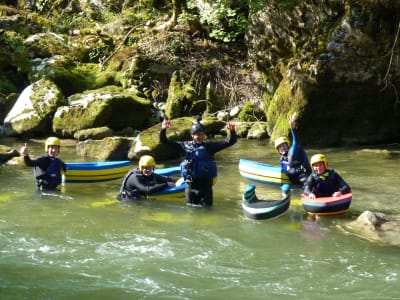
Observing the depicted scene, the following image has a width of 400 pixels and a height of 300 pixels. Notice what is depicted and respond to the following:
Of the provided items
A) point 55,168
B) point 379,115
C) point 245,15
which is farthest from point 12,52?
point 379,115

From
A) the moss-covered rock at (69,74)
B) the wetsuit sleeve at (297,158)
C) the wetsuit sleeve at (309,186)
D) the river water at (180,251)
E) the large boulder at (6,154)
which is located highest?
the moss-covered rock at (69,74)

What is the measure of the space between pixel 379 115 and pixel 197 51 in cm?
631

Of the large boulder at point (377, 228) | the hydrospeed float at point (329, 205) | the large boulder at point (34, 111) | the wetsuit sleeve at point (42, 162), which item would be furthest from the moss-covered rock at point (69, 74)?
the large boulder at point (377, 228)

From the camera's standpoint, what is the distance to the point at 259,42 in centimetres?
1319

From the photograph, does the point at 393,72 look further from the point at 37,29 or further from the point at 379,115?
the point at 37,29

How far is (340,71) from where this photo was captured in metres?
11.5

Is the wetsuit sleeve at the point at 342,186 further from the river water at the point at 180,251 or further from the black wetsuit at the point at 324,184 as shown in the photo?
the river water at the point at 180,251

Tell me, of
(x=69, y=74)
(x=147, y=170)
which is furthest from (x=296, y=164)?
(x=69, y=74)

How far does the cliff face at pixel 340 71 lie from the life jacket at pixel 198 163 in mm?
5327

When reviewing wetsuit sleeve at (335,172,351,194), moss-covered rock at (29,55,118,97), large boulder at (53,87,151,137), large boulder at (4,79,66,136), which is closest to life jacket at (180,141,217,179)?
wetsuit sleeve at (335,172,351,194)

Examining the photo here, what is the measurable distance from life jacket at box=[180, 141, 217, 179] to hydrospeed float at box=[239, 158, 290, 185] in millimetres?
1780

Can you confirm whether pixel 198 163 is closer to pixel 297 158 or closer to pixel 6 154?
pixel 297 158

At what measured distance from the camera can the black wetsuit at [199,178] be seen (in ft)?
23.0

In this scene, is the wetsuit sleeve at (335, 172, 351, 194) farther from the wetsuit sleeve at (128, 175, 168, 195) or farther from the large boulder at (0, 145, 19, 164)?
the large boulder at (0, 145, 19, 164)
